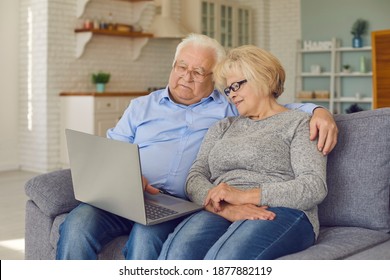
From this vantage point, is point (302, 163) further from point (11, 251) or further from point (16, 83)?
point (16, 83)

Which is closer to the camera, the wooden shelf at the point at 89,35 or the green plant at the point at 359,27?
the wooden shelf at the point at 89,35

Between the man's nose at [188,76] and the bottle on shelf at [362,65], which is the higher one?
the bottle on shelf at [362,65]

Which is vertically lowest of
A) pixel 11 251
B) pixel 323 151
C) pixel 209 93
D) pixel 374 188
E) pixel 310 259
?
pixel 11 251

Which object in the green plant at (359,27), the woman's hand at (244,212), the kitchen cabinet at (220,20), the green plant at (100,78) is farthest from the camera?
the green plant at (359,27)

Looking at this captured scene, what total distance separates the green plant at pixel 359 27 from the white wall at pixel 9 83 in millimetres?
4496

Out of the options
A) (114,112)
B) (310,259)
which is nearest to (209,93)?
(310,259)

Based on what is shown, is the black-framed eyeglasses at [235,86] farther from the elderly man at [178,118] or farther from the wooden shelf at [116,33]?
the wooden shelf at [116,33]

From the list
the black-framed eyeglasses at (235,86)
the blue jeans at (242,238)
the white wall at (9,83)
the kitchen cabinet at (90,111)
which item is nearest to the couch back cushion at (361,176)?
the blue jeans at (242,238)

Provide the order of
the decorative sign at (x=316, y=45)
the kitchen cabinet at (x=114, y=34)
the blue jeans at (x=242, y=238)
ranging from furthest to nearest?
the decorative sign at (x=316, y=45) < the kitchen cabinet at (x=114, y=34) < the blue jeans at (x=242, y=238)

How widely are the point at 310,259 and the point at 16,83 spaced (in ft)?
17.2

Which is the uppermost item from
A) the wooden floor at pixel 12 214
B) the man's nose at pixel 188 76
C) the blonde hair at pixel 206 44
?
the blonde hair at pixel 206 44

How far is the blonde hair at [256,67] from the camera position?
186 cm

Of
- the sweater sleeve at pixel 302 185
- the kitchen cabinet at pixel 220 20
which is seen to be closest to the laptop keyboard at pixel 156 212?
the sweater sleeve at pixel 302 185
